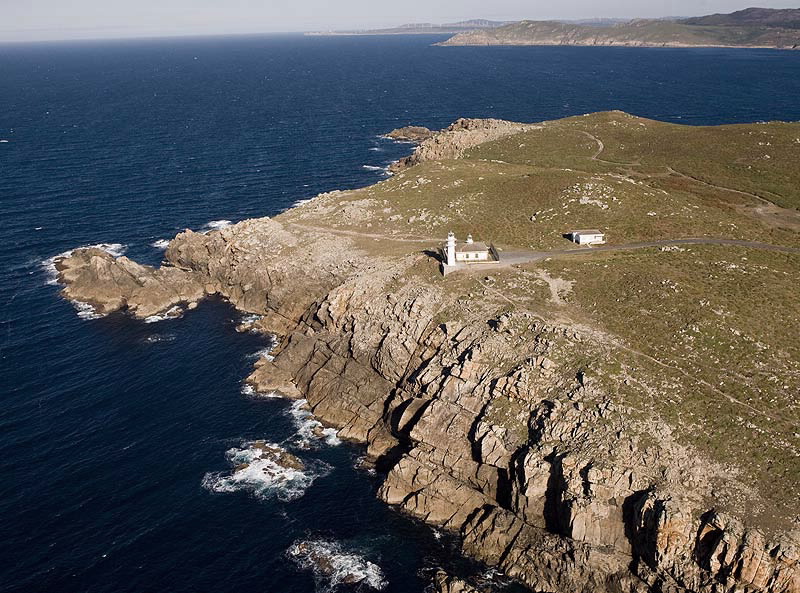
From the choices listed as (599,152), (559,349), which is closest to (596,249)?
(559,349)

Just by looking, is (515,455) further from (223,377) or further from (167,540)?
(223,377)

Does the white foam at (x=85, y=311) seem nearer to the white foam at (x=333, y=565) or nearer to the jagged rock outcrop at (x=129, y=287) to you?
the jagged rock outcrop at (x=129, y=287)

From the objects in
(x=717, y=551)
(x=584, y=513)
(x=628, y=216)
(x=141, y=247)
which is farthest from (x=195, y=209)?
(x=717, y=551)

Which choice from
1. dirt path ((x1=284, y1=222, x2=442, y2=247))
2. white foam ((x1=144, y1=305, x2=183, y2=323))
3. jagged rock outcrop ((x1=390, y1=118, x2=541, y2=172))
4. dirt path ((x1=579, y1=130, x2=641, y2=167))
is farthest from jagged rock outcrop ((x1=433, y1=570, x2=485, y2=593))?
jagged rock outcrop ((x1=390, y1=118, x2=541, y2=172))

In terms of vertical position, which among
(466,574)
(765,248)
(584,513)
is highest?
(765,248)

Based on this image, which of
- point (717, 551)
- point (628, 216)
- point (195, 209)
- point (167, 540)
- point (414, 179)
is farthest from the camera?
point (195, 209)

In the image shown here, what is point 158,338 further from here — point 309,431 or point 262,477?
point 262,477

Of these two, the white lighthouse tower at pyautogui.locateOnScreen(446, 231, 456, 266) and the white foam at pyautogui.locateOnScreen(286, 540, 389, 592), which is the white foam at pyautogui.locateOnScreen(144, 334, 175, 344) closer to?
the white lighthouse tower at pyautogui.locateOnScreen(446, 231, 456, 266)
